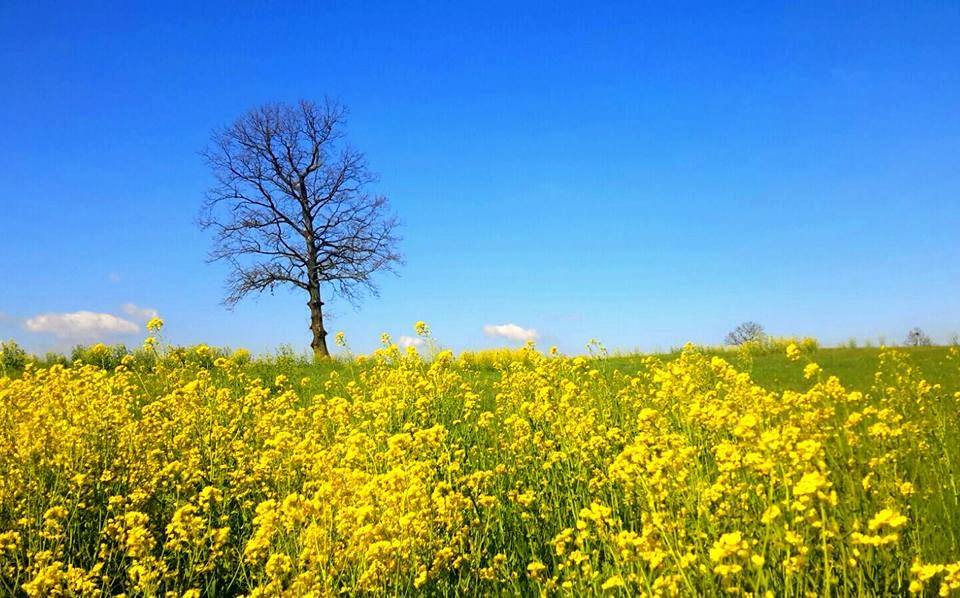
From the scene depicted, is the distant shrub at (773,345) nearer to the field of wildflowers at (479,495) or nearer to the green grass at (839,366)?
the green grass at (839,366)

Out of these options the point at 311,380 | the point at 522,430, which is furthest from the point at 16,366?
the point at 522,430

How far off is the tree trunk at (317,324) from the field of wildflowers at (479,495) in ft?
66.7

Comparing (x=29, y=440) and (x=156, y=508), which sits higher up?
(x=29, y=440)

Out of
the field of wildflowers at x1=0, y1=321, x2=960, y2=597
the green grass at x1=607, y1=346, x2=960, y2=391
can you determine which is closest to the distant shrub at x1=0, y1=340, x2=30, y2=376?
the field of wildflowers at x1=0, y1=321, x2=960, y2=597

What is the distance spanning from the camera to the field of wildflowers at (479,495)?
362 cm

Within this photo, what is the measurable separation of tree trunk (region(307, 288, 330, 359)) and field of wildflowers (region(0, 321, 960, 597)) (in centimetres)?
2032

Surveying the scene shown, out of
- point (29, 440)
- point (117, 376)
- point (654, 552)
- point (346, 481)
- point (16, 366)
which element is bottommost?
point (654, 552)

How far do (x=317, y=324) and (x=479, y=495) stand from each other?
2530 cm

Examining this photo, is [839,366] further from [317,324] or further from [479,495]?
[317,324]

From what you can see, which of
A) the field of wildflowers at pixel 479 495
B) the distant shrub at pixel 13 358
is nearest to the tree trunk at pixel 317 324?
the distant shrub at pixel 13 358

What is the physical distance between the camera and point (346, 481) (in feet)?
15.8

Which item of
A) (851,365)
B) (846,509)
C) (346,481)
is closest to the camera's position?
(846,509)

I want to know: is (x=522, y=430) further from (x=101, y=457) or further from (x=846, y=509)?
(x=101, y=457)

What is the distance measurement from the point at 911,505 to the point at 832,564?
2121 millimetres
